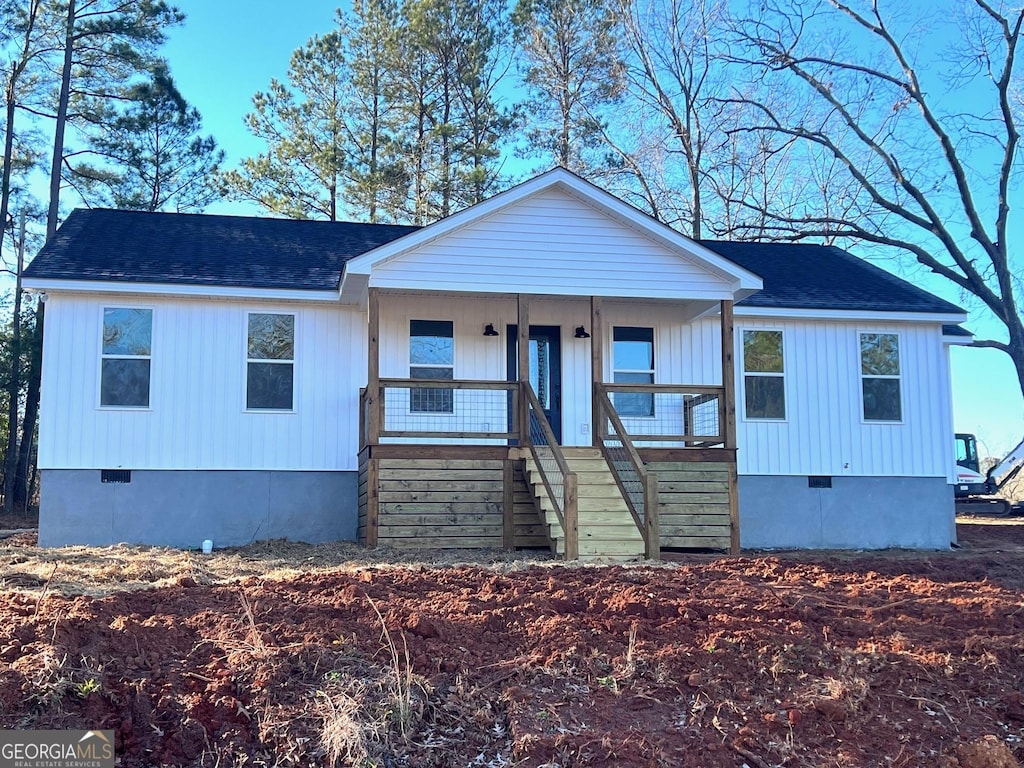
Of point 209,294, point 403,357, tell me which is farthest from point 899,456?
point 209,294

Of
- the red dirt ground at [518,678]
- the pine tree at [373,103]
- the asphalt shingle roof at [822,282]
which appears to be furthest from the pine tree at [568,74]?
the red dirt ground at [518,678]

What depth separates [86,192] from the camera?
23.5 metres

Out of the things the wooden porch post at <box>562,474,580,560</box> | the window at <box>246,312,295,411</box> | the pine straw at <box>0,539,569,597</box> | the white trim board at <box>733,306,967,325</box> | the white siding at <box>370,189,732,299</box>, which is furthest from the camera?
the white trim board at <box>733,306,967,325</box>

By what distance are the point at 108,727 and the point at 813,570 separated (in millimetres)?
6611

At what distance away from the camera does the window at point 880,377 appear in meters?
14.2

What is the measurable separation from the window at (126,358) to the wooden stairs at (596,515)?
5209 millimetres

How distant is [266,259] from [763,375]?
753 cm

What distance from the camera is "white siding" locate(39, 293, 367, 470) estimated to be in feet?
39.8

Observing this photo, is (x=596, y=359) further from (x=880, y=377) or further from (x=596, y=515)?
(x=880, y=377)

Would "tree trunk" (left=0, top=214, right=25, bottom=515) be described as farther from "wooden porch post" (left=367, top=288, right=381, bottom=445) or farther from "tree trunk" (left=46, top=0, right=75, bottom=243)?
"wooden porch post" (left=367, top=288, right=381, bottom=445)

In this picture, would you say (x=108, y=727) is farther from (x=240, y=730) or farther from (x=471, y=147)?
(x=471, y=147)

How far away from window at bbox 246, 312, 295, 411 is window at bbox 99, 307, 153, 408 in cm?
130

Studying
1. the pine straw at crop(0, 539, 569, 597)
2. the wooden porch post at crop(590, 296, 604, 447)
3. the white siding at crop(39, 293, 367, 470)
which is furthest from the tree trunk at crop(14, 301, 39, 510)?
the wooden porch post at crop(590, 296, 604, 447)

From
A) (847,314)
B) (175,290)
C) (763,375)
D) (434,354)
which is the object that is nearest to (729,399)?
(763,375)
